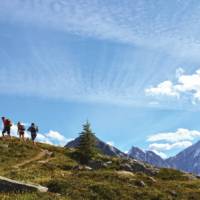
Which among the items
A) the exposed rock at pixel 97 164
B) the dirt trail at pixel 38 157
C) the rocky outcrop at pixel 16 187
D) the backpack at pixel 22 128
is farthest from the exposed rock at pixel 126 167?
the rocky outcrop at pixel 16 187

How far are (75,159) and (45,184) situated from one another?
22.7 metres

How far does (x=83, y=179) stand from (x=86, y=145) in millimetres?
20165

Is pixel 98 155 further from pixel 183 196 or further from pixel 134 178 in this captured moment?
pixel 183 196

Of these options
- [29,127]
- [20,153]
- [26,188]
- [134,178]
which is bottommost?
[26,188]

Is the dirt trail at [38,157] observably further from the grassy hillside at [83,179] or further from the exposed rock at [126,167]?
the exposed rock at [126,167]

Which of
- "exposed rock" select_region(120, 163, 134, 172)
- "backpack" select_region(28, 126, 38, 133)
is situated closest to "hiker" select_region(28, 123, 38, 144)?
"backpack" select_region(28, 126, 38, 133)

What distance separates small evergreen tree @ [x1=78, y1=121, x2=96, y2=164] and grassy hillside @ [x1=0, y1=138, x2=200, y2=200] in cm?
141

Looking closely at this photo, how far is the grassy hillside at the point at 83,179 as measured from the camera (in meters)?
27.8

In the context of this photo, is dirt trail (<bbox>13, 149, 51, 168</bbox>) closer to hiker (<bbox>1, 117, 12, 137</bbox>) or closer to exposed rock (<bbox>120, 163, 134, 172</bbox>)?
hiker (<bbox>1, 117, 12, 137</bbox>)

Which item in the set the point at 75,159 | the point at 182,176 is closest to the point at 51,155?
the point at 75,159

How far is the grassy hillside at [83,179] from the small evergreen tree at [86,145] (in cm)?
141

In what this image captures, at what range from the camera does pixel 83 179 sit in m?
32.9

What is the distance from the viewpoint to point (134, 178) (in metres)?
35.5

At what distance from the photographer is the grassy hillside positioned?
27.8 meters
